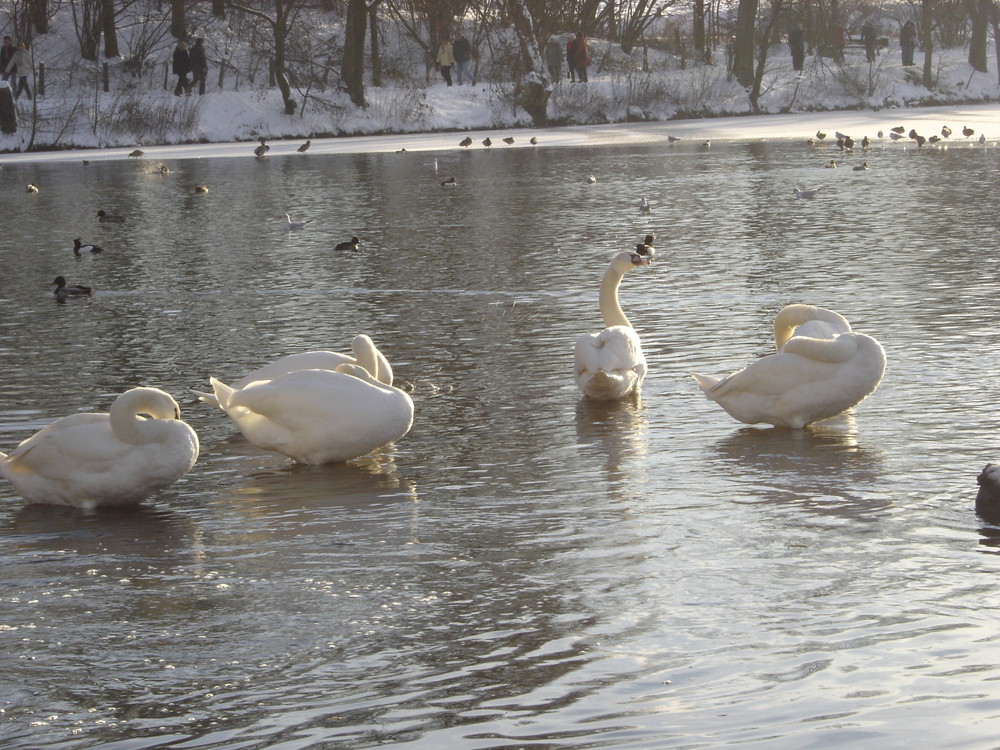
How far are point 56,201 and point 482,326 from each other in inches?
563

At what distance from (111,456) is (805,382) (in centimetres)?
327

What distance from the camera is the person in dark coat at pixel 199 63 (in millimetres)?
42062

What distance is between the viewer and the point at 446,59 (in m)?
45.2

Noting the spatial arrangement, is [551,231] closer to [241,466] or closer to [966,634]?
[241,466]

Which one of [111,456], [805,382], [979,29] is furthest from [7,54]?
[805,382]

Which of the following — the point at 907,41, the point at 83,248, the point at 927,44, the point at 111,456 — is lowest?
the point at 111,456

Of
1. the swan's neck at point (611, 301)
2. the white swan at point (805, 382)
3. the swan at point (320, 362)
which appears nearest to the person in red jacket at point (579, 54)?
the swan's neck at point (611, 301)

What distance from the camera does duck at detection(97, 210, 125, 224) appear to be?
63.5 ft

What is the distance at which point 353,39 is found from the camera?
4169 centimetres

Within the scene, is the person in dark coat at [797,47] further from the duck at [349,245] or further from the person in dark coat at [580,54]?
the duck at [349,245]

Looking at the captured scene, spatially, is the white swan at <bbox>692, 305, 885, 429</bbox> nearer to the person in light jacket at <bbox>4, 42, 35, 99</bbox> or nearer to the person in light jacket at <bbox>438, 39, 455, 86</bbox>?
the person in light jacket at <bbox>4, 42, 35, 99</bbox>

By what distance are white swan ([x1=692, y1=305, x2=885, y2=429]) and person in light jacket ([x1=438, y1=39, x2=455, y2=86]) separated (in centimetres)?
3897

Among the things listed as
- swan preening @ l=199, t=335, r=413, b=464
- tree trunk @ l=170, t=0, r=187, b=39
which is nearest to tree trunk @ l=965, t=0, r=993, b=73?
tree trunk @ l=170, t=0, r=187, b=39

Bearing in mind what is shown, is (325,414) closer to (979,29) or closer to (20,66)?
(20,66)
